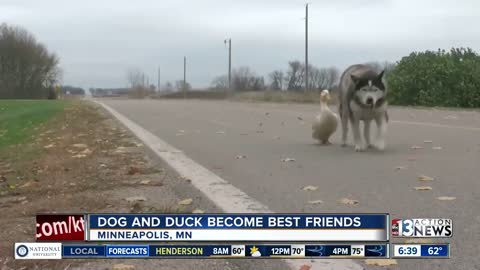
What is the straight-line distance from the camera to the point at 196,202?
593 centimetres

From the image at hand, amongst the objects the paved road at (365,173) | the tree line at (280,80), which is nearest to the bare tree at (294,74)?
the tree line at (280,80)

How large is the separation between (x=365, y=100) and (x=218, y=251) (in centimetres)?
637

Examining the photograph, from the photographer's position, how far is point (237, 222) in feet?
13.2

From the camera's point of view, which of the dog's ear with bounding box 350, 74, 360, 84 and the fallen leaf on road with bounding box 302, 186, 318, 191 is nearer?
the fallen leaf on road with bounding box 302, 186, 318, 191

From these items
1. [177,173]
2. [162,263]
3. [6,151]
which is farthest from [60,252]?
[6,151]

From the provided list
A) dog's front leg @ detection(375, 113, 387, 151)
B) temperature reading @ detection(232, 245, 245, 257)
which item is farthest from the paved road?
temperature reading @ detection(232, 245, 245, 257)

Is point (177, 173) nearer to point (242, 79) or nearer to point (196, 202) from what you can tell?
point (196, 202)

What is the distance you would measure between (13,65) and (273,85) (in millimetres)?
43992

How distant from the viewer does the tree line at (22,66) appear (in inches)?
3679

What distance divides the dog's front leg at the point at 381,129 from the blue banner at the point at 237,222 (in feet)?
20.2

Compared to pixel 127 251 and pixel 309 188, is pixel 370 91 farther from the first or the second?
pixel 127 251

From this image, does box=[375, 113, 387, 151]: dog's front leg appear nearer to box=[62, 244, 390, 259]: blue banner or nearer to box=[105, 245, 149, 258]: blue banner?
box=[62, 244, 390, 259]: blue banner

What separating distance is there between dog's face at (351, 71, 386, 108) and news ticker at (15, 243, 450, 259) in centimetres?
587

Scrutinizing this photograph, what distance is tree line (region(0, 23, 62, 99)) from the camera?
93.4 meters
